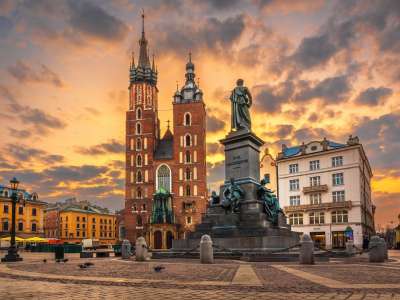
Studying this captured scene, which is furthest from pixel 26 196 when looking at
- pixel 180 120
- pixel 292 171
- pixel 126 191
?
pixel 292 171

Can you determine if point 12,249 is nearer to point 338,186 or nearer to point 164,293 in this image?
point 164,293

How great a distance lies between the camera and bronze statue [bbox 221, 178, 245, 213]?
23969mm

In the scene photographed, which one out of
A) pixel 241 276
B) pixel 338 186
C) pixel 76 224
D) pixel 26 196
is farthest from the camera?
pixel 76 224

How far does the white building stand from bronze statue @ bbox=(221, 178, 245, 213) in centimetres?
3777

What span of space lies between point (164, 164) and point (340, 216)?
42879 mm

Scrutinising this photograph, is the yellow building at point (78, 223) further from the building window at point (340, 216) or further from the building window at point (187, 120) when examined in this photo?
the building window at point (340, 216)

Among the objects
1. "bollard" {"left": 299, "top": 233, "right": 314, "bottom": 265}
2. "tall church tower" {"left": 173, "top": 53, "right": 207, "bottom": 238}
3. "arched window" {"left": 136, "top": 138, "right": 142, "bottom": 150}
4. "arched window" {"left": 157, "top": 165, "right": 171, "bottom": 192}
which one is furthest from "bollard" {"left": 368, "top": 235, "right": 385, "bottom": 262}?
"arched window" {"left": 136, "top": 138, "right": 142, "bottom": 150}

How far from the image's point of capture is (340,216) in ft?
200

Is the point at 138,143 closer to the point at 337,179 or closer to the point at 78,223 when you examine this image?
the point at 78,223

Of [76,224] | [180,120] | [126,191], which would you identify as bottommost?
[76,224]

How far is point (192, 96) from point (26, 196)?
40167 millimetres

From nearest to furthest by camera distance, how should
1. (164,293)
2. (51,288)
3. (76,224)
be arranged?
1. (164,293)
2. (51,288)
3. (76,224)

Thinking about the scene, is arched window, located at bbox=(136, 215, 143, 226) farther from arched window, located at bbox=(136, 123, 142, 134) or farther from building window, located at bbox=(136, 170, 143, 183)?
arched window, located at bbox=(136, 123, 142, 134)

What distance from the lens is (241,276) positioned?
509 inches
